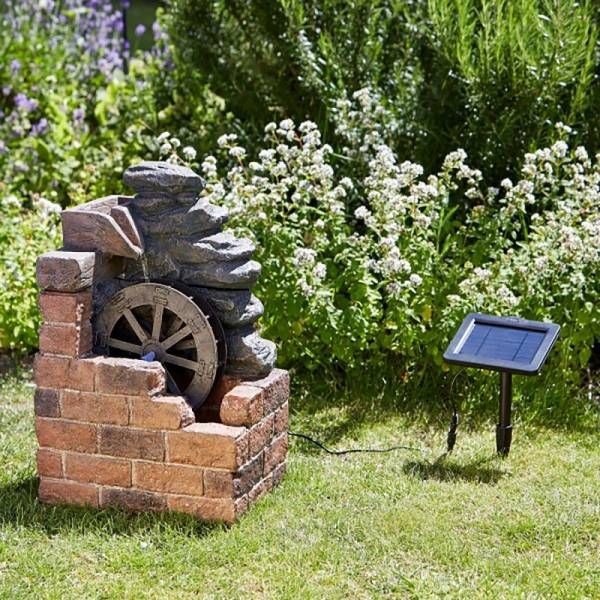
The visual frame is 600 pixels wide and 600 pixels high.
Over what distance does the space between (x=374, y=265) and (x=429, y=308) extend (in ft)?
1.35

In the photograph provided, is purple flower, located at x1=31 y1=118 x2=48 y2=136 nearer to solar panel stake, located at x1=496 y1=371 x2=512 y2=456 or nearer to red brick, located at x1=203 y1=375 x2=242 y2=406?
red brick, located at x1=203 y1=375 x2=242 y2=406

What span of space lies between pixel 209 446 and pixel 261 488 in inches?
16.2

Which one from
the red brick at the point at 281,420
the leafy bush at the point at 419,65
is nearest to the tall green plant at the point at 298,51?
the leafy bush at the point at 419,65

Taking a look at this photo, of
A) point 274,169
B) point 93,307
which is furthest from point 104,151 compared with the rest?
point 93,307

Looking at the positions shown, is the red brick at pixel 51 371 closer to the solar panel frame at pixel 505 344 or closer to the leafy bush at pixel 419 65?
the solar panel frame at pixel 505 344

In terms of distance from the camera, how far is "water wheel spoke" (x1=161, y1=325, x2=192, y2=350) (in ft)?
14.7

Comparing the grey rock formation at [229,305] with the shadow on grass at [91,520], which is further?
the grey rock formation at [229,305]

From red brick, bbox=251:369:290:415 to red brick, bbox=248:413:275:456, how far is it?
0.14ft

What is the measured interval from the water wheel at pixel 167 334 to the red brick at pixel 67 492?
20.2 inches

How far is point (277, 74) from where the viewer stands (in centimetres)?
717

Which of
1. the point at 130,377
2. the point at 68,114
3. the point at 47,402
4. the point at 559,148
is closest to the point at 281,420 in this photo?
the point at 130,377

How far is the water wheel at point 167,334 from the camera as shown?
4.45 metres

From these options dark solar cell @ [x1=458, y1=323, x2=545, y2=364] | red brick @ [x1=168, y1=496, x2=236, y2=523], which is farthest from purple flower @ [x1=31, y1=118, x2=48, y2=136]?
red brick @ [x1=168, y1=496, x2=236, y2=523]

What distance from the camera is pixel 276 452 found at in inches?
188
